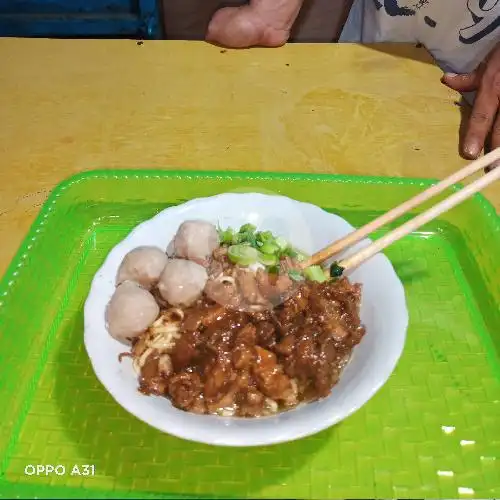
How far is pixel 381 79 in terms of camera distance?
7.96 ft

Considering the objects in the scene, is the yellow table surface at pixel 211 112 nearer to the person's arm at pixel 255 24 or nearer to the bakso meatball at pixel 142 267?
the person's arm at pixel 255 24

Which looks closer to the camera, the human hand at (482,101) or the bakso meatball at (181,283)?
the bakso meatball at (181,283)

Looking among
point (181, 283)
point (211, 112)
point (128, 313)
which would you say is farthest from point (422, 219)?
point (211, 112)

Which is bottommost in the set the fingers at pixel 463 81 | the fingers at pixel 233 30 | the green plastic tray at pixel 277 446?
the green plastic tray at pixel 277 446

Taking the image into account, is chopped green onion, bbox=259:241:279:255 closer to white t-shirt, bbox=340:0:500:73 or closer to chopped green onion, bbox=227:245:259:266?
chopped green onion, bbox=227:245:259:266

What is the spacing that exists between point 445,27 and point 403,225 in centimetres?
158

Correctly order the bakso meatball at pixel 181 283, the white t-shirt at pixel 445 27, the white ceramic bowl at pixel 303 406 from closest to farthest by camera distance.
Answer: the white ceramic bowl at pixel 303 406
the bakso meatball at pixel 181 283
the white t-shirt at pixel 445 27

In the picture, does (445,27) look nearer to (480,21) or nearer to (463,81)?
(480,21)

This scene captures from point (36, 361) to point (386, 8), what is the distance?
7.31 ft

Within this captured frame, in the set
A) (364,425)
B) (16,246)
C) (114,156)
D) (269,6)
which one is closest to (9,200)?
(16,246)

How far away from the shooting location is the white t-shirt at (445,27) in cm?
242

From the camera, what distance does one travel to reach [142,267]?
1.34m

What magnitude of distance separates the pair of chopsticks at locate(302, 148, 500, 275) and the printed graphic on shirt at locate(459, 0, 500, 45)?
1341 mm

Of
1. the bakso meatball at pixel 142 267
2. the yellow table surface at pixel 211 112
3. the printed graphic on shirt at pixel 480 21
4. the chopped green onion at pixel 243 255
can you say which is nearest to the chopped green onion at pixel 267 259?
the chopped green onion at pixel 243 255
